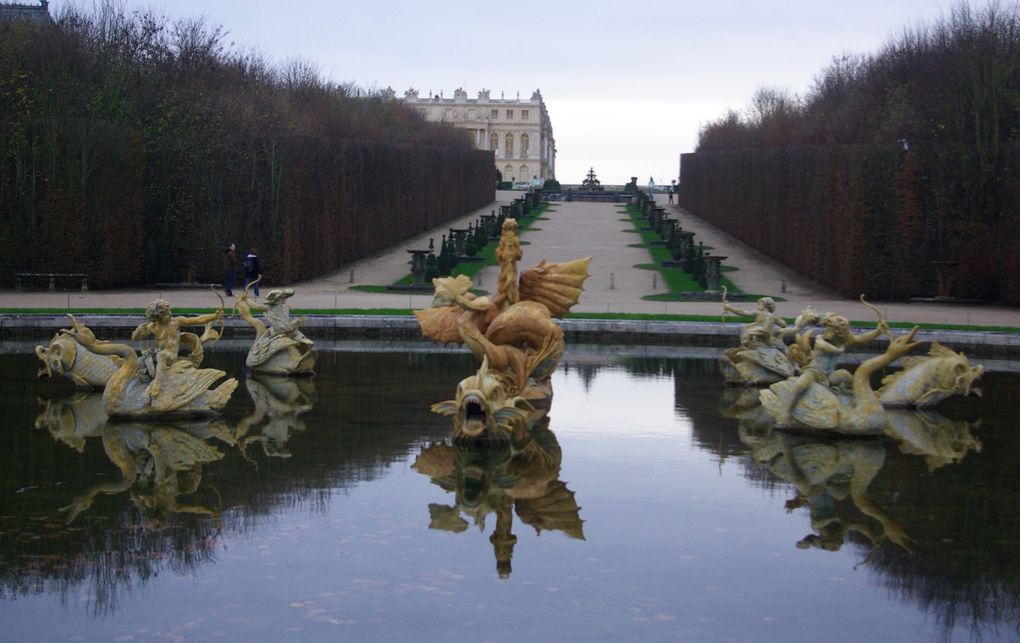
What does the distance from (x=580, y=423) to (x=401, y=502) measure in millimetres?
4818

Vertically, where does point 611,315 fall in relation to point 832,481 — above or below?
above

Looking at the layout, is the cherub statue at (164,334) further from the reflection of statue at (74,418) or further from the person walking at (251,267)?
the person walking at (251,267)

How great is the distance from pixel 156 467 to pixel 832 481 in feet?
21.4

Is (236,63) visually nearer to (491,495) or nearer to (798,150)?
(798,150)

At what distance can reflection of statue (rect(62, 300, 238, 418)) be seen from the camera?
51.4 ft

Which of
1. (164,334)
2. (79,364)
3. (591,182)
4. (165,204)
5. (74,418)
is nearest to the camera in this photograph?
(74,418)

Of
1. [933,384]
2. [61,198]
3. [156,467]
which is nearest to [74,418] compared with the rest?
[156,467]

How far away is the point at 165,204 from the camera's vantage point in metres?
36.2

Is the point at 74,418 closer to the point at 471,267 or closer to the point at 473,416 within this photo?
the point at 473,416

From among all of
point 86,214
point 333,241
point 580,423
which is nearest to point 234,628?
point 580,423

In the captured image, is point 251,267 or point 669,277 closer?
point 251,267

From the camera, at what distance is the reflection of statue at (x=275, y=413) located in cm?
1485

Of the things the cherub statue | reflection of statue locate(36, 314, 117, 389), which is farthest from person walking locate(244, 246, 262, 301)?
the cherub statue

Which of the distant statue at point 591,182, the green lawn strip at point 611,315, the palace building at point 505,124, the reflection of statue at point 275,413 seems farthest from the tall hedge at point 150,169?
the palace building at point 505,124
